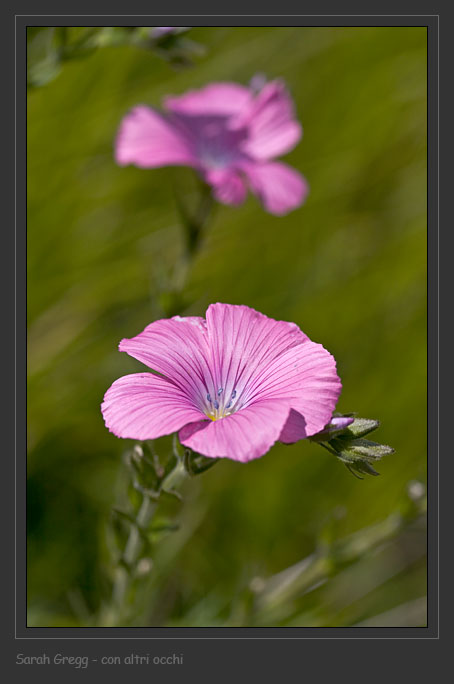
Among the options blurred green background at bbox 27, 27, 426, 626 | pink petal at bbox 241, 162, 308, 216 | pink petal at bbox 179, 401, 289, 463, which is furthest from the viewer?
blurred green background at bbox 27, 27, 426, 626

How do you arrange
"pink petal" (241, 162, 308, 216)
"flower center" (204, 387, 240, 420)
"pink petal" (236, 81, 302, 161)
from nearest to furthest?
"flower center" (204, 387, 240, 420) < "pink petal" (241, 162, 308, 216) < "pink petal" (236, 81, 302, 161)

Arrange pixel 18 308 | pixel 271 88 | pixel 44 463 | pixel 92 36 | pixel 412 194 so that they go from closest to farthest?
1. pixel 18 308
2. pixel 92 36
3. pixel 271 88
4. pixel 44 463
5. pixel 412 194

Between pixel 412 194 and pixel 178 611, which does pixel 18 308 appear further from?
pixel 412 194

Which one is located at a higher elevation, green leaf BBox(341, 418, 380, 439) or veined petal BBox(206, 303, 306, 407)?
veined petal BBox(206, 303, 306, 407)

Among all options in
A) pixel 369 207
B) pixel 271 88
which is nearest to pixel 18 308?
pixel 271 88

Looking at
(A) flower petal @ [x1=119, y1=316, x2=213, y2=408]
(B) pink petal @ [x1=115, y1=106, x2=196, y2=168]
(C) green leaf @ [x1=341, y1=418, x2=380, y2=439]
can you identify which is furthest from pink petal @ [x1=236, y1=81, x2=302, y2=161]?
(C) green leaf @ [x1=341, y1=418, x2=380, y2=439]

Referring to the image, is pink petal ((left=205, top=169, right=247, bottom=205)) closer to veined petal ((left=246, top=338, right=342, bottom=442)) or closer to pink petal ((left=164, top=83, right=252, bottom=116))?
pink petal ((left=164, top=83, right=252, bottom=116))

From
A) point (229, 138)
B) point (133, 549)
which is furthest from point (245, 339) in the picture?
point (229, 138)

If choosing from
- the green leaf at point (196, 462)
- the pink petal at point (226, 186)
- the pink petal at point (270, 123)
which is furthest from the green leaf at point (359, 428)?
the pink petal at point (270, 123)
